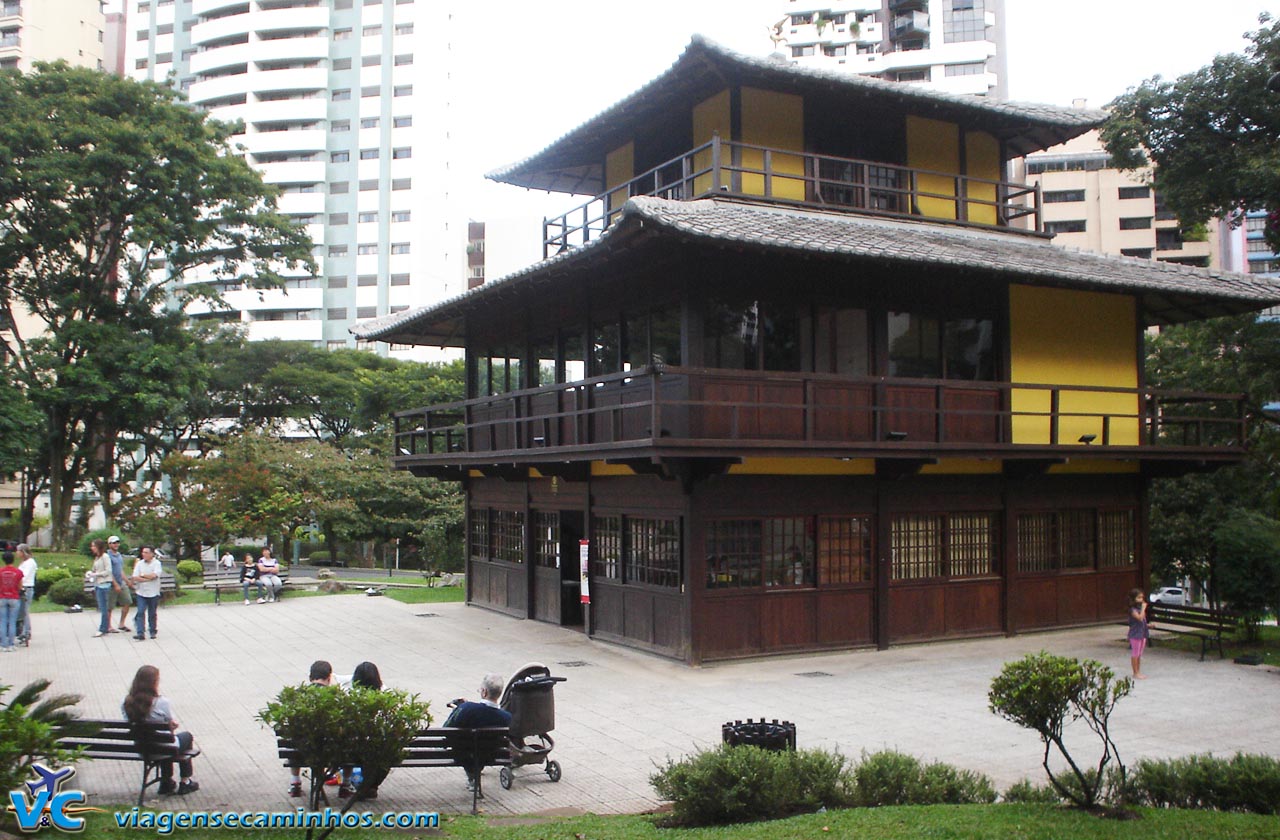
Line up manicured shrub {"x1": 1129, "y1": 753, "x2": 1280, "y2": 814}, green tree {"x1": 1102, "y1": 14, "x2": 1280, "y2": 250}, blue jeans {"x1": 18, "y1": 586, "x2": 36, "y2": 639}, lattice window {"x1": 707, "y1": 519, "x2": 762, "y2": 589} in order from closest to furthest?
manicured shrub {"x1": 1129, "y1": 753, "x2": 1280, "y2": 814}
lattice window {"x1": 707, "y1": 519, "x2": 762, "y2": 589}
blue jeans {"x1": 18, "y1": 586, "x2": 36, "y2": 639}
green tree {"x1": 1102, "y1": 14, "x2": 1280, "y2": 250}

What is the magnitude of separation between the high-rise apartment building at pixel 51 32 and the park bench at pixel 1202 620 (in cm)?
7254

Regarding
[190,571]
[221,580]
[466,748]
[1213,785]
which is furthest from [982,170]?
[190,571]

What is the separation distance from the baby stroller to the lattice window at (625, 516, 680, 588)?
6662 millimetres

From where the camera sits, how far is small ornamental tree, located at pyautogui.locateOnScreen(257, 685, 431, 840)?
8125mm

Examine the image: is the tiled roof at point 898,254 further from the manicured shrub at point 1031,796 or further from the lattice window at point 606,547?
the manicured shrub at point 1031,796

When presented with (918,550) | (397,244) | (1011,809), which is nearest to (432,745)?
(1011,809)

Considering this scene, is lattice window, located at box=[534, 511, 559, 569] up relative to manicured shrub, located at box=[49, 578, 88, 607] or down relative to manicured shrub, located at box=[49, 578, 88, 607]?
up

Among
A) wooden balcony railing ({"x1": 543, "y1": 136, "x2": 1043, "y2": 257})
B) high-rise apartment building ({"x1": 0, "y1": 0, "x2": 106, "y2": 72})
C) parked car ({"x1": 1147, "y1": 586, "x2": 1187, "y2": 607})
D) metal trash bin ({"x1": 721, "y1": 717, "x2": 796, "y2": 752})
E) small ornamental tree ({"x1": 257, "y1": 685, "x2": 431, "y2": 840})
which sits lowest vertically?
parked car ({"x1": 1147, "y1": 586, "x2": 1187, "y2": 607})

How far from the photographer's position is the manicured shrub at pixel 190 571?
31.0 m

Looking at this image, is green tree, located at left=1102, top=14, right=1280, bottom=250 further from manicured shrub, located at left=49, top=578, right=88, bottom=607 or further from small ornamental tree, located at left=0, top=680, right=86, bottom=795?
manicured shrub, located at left=49, top=578, right=88, bottom=607

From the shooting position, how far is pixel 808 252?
1543 centimetres

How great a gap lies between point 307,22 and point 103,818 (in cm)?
7756

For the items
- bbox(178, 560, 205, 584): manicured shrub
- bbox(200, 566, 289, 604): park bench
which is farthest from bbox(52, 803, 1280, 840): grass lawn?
bbox(178, 560, 205, 584): manicured shrub

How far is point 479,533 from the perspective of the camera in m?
25.9
